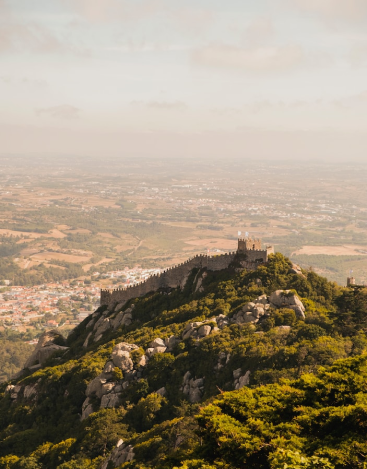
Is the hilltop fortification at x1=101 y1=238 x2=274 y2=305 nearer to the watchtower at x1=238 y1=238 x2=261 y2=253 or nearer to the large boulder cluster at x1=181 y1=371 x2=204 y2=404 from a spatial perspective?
the watchtower at x1=238 y1=238 x2=261 y2=253

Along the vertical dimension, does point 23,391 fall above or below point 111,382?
below

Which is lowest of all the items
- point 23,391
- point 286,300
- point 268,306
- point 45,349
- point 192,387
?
point 23,391

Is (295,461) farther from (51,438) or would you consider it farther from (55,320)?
(55,320)

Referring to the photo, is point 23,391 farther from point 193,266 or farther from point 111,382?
point 193,266

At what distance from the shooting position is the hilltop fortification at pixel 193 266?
65500 millimetres

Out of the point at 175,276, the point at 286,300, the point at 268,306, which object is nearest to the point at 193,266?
the point at 175,276

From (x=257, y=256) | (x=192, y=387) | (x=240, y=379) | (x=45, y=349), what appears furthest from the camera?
(x=45, y=349)

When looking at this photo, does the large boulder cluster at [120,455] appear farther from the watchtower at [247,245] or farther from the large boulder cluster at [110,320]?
the watchtower at [247,245]

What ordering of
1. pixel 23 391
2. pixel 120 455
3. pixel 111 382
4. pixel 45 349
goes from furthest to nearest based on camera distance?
pixel 45 349
pixel 23 391
pixel 111 382
pixel 120 455

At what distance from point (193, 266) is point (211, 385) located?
986 inches

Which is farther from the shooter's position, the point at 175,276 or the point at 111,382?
the point at 175,276

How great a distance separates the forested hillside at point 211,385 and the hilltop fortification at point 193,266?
1.34m

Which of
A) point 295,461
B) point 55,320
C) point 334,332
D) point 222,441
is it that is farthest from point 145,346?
point 55,320

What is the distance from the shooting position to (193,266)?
70625 millimetres
